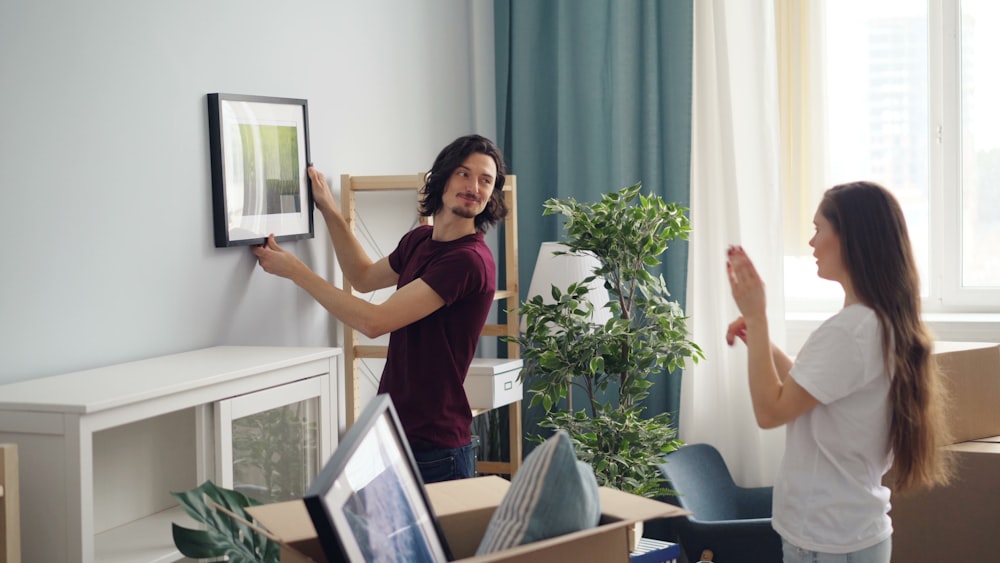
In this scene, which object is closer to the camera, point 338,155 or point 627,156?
point 338,155

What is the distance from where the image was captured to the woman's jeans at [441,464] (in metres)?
2.29

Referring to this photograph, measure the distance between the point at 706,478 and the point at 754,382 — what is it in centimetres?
162

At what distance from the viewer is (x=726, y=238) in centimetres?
371

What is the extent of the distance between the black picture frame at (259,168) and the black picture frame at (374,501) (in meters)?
1.20

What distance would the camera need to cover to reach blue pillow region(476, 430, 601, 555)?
119 cm

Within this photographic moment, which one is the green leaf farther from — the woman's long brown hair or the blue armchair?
the blue armchair

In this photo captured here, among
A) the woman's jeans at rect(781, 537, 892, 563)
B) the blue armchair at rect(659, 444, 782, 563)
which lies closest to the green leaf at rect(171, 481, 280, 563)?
the woman's jeans at rect(781, 537, 892, 563)

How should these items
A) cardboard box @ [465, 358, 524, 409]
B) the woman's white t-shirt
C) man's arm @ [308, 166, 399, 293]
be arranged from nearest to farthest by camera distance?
the woman's white t-shirt < man's arm @ [308, 166, 399, 293] < cardboard box @ [465, 358, 524, 409]

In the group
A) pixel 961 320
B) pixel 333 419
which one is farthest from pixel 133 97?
pixel 961 320

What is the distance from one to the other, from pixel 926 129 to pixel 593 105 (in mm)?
1293

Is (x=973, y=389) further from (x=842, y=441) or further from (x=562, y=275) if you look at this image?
(x=842, y=441)

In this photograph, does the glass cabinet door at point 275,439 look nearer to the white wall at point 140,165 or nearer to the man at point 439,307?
the man at point 439,307

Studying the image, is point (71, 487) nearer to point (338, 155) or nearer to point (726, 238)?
point (338, 155)

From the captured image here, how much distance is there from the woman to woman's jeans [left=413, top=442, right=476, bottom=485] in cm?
76
